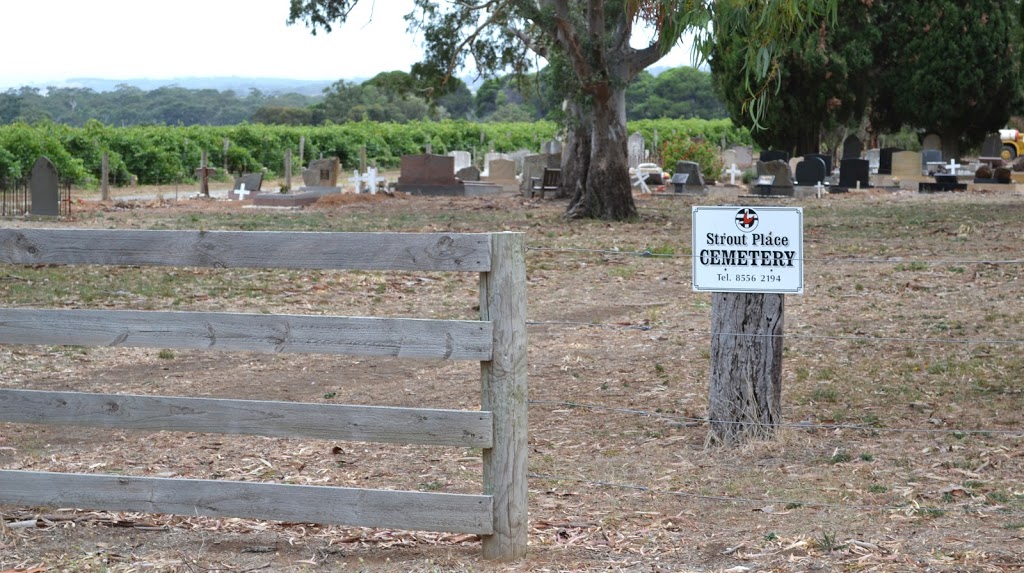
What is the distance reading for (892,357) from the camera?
905 cm

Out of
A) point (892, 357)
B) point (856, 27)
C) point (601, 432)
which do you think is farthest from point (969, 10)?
point (601, 432)

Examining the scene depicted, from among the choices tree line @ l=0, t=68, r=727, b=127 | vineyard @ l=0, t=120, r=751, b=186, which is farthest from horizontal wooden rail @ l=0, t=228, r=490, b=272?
tree line @ l=0, t=68, r=727, b=127

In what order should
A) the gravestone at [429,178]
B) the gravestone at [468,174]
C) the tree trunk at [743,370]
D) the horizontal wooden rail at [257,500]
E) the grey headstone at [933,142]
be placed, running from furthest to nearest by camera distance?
the grey headstone at [933,142], the gravestone at [468,174], the gravestone at [429,178], the tree trunk at [743,370], the horizontal wooden rail at [257,500]

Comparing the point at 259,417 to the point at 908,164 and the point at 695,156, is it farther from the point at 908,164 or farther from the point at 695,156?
the point at 908,164

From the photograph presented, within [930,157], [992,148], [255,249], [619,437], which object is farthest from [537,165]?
[255,249]

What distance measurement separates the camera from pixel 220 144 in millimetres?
46250

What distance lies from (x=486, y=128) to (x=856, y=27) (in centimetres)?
2577

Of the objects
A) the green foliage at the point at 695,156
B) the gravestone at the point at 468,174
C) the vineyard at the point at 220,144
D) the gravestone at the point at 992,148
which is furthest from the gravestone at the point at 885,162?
the gravestone at the point at 468,174

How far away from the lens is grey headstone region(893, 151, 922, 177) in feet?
112

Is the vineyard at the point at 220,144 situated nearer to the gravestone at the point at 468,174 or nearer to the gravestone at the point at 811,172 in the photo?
the gravestone at the point at 468,174

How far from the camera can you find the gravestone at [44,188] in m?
22.6

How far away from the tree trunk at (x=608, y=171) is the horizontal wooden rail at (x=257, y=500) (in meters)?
18.8

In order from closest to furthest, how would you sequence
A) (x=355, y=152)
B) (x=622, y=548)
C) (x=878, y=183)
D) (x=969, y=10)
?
(x=622, y=548)
(x=878, y=183)
(x=969, y=10)
(x=355, y=152)

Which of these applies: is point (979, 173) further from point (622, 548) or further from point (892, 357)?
point (622, 548)
